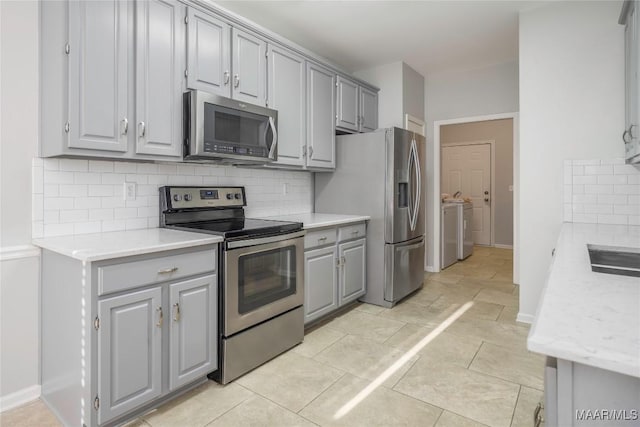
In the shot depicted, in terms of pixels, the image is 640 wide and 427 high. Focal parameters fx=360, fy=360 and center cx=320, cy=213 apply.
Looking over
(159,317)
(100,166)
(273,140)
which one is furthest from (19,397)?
(273,140)

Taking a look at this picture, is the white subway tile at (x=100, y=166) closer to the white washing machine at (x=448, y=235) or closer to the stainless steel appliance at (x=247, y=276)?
the stainless steel appliance at (x=247, y=276)

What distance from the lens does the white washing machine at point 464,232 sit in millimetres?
5658

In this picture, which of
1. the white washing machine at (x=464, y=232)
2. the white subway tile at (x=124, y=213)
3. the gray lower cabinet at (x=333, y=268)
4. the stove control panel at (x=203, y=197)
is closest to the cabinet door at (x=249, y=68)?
the stove control panel at (x=203, y=197)

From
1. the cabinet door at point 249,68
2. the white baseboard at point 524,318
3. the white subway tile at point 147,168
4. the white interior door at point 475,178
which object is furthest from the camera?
the white interior door at point 475,178

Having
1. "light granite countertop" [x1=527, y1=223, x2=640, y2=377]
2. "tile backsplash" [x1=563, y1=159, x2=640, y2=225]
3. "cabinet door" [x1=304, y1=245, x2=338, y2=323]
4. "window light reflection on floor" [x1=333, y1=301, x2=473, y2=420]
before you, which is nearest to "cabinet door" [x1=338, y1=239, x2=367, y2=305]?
"cabinet door" [x1=304, y1=245, x2=338, y2=323]

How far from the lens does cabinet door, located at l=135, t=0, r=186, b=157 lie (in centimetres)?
202

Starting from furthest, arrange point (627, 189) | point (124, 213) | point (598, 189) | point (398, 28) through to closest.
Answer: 1. point (398, 28)
2. point (598, 189)
3. point (627, 189)
4. point (124, 213)

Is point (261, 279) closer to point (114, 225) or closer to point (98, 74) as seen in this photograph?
point (114, 225)

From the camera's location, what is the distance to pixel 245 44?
8.54 ft

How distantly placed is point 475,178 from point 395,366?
Result: 5.80 m

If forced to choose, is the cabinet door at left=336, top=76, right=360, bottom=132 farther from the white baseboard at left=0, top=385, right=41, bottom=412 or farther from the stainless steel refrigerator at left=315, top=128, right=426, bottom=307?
the white baseboard at left=0, top=385, right=41, bottom=412

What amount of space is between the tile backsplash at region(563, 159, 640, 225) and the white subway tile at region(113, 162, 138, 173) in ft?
10.5

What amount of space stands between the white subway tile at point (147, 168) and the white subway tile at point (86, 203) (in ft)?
1.03

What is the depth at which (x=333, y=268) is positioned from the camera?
3.11 meters
